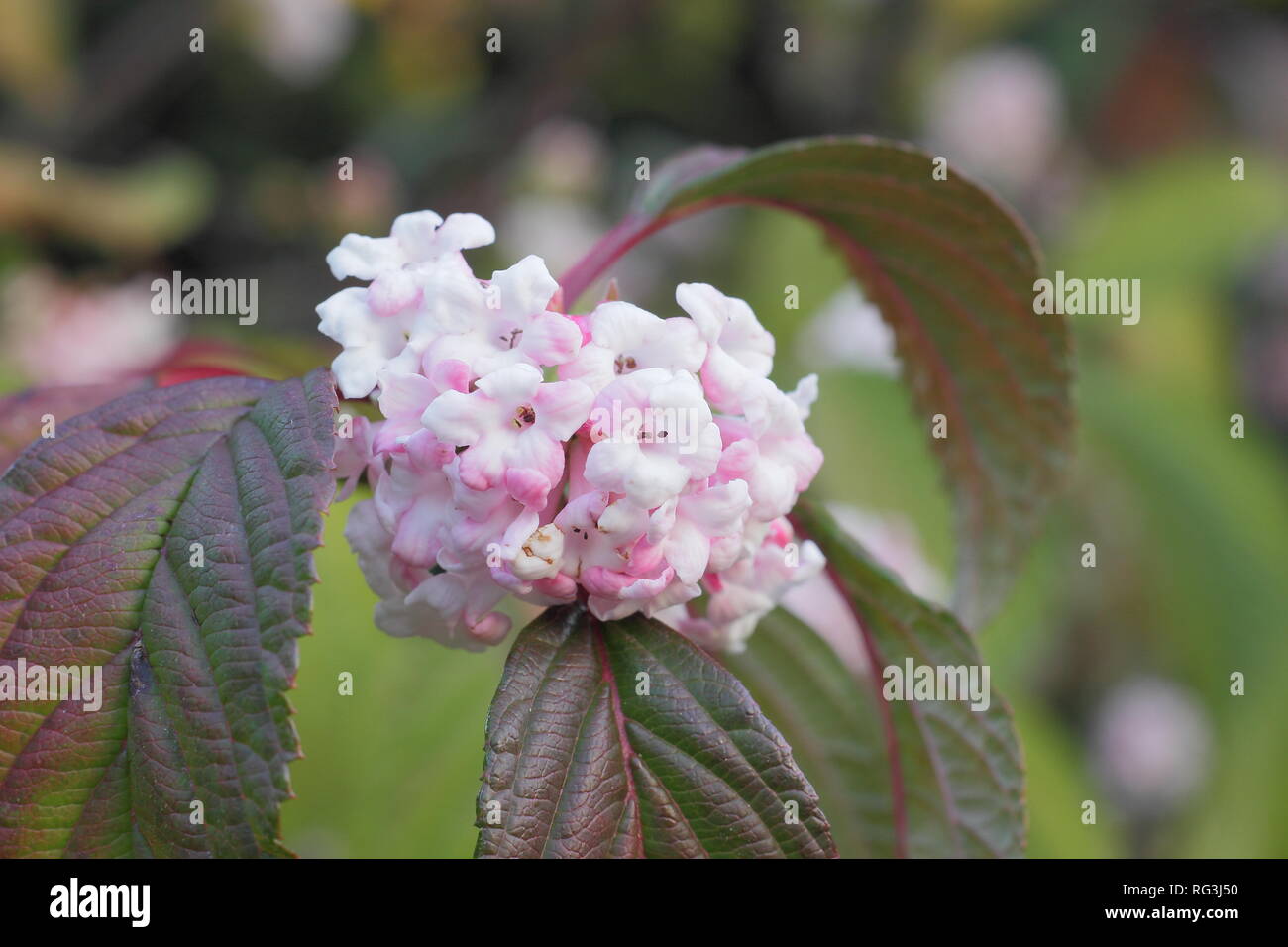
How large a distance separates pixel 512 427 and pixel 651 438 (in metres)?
0.07

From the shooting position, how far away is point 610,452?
54 cm

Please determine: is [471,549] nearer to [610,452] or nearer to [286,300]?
[610,452]

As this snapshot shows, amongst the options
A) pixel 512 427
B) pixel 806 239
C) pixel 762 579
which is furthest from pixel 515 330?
pixel 806 239

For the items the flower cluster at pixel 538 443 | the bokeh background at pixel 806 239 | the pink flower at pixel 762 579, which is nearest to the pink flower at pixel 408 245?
the flower cluster at pixel 538 443

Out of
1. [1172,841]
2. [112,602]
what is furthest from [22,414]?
[1172,841]

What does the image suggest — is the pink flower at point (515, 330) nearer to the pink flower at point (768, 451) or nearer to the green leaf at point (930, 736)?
the pink flower at point (768, 451)

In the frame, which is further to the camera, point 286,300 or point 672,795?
point 286,300

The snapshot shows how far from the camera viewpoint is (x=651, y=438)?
1.82ft

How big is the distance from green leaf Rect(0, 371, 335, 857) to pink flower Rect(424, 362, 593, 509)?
62 millimetres

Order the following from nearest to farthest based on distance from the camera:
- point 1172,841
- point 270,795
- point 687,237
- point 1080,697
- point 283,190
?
point 270,795 → point 283,190 → point 1172,841 → point 1080,697 → point 687,237

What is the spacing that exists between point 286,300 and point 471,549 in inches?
69.4

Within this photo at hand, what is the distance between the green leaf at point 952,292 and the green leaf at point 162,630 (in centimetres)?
22

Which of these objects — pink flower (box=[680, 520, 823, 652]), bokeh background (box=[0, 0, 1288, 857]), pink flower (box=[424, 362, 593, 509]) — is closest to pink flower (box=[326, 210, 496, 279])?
pink flower (box=[424, 362, 593, 509])

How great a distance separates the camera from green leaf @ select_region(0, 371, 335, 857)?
0.52 metres
